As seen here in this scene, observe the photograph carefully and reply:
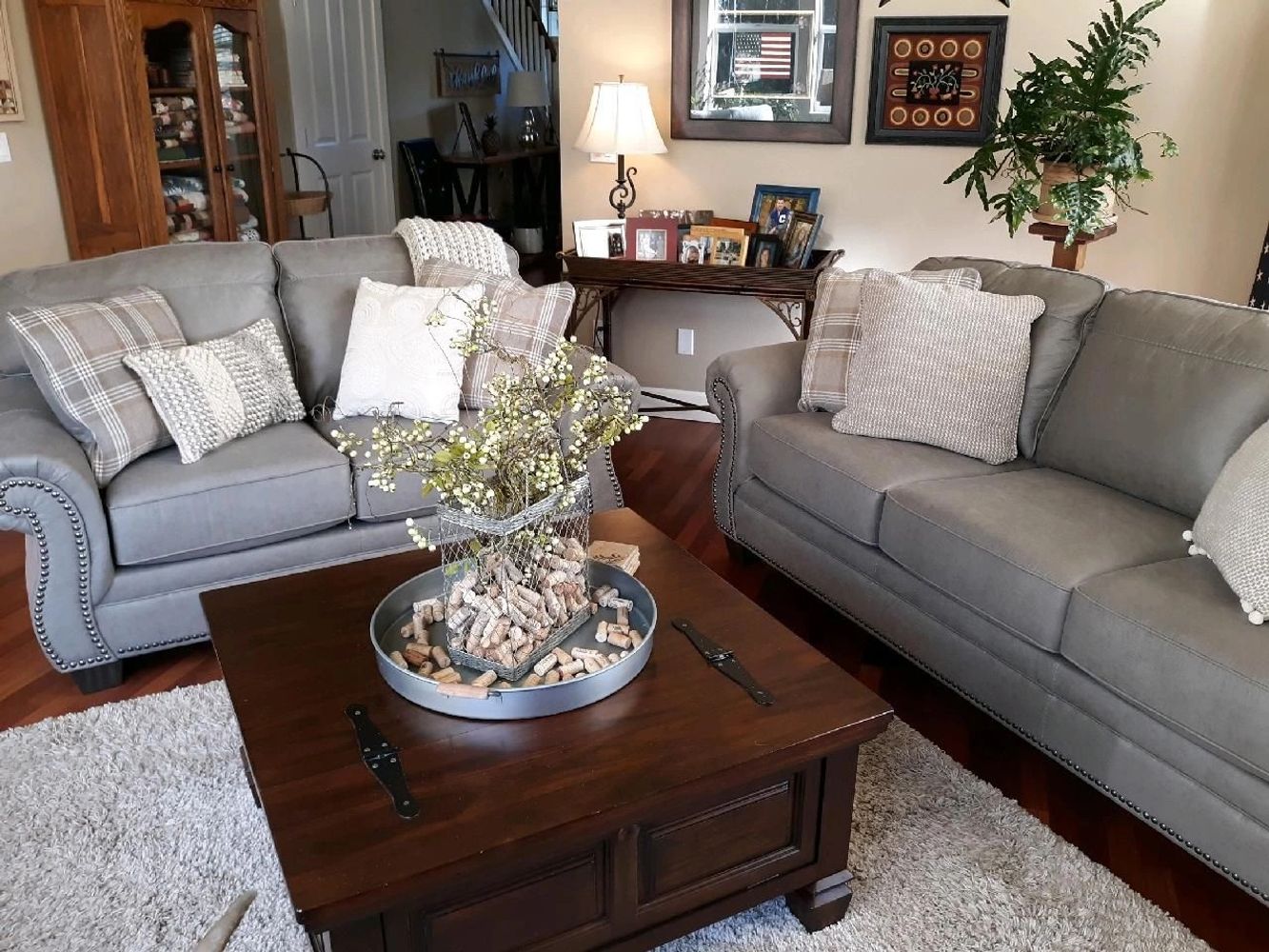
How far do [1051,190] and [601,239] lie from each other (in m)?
1.70

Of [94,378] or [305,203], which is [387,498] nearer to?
[94,378]

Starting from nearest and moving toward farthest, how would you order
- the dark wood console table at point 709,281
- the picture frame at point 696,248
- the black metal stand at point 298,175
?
the dark wood console table at point 709,281 < the picture frame at point 696,248 < the black metal stand at point 298,175

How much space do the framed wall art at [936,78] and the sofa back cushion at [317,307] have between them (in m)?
2.07

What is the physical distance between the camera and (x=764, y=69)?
13.6ft

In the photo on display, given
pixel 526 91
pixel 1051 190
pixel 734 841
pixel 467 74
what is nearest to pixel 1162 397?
pixel 1051 190

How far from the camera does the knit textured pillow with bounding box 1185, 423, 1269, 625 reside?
6.24 ft

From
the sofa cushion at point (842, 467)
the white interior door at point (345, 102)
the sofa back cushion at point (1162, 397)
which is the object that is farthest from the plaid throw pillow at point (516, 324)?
the white interior door at point (345, 102)

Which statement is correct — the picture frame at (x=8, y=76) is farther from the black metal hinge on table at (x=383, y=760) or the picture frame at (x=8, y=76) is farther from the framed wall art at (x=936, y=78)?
the black metal hinge on table at (x=383, y=760)

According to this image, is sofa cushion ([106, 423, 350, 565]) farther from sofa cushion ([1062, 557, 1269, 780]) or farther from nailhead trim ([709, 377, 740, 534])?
sofa cushion ([1062, 557, 1269, 780])

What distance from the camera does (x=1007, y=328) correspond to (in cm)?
273

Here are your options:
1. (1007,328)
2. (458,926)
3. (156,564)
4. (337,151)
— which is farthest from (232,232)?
(458,926)

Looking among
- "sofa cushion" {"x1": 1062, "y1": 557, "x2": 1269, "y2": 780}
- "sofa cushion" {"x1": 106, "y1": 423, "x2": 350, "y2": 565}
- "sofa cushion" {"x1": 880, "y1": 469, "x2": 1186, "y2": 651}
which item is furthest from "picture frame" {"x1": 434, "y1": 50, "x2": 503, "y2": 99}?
"sofa cushion" {"x1": 1062, "y1": 557, "x2": 1269, "y2": 780}

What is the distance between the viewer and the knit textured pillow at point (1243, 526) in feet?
6.24

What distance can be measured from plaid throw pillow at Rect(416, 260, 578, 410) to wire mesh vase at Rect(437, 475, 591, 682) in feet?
4.09
